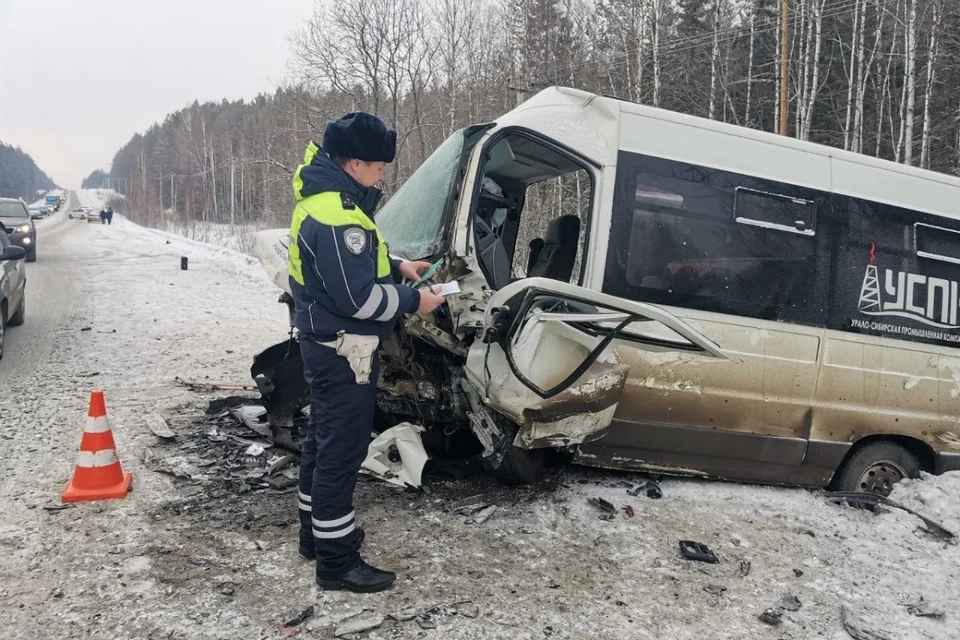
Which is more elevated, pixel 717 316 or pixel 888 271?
pixel 888 271

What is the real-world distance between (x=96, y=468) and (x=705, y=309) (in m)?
3.67

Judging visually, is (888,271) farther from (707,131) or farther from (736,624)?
(736,624)

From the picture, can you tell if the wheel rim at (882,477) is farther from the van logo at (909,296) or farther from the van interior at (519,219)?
the van interior at (519,219)

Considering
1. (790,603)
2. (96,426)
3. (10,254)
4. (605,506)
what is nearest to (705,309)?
(605,506)

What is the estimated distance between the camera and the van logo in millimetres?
4000

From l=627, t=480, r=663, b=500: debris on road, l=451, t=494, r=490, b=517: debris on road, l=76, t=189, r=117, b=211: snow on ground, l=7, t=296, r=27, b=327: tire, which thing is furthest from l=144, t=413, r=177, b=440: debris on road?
l=76, t=189, r=117, b=211: snow on ground

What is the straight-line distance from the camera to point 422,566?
10.1 ft

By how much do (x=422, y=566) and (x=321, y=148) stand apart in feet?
6.66

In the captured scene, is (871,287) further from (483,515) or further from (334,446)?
(334,446)

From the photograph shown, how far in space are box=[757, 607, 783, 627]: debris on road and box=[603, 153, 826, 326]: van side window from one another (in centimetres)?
163

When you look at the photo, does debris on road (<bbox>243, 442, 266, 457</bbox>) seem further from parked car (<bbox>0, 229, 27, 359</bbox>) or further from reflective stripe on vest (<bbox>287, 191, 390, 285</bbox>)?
parked car (<bbox>0, 229, 27, 359</bbox>)

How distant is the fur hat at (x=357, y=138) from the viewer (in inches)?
108

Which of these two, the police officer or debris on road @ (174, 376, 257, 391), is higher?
the police officer

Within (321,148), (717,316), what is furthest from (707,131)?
(321,148)
